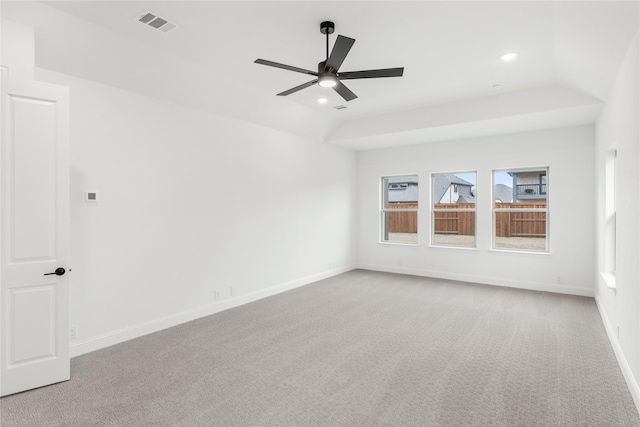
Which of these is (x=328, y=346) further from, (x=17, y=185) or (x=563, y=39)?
(x=563, y=39)

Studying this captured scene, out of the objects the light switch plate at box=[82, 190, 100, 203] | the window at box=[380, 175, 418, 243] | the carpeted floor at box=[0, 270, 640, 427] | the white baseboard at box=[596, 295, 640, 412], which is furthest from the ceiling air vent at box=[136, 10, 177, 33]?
the window at box=[380, 175, 418, 243]

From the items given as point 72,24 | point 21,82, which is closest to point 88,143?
point 21,82

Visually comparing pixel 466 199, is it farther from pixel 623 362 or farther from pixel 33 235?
pixel 33 235

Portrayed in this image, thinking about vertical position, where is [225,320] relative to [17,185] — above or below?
below

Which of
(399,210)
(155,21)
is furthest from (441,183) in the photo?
(155,21)

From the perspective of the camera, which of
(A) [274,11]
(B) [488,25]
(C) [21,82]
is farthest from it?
(B) [488,25]

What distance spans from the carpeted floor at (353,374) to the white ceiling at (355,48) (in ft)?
9.03

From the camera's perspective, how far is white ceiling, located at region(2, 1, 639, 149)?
2730 mm

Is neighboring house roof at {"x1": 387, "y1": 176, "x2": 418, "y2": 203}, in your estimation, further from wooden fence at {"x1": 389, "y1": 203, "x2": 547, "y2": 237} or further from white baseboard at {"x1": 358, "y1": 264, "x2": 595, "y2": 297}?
white baseboard at {"x1": 358, "y1": 264, "x2": 595, "y2": 297}

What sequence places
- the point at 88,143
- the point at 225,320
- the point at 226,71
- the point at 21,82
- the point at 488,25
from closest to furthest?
the point at 21,82, the point at 488,25, the point at 88,143, the point at 226,71, the point at 225,320

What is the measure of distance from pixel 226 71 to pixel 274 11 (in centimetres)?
141

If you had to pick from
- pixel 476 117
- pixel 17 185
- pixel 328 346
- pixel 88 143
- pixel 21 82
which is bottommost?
pixel 328 346

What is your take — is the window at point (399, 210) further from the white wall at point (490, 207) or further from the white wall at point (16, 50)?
the white wall at point (16, 50)

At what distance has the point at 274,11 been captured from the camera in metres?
2.81
